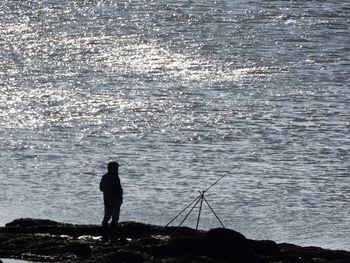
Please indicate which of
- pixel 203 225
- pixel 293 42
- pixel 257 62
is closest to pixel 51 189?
pixel 203 225

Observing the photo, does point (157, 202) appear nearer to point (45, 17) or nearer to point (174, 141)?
point (174, 141)

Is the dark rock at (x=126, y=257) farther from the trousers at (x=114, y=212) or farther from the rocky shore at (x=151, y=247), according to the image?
the trousers at (x=114, y=212)

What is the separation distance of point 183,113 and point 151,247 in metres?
23.4

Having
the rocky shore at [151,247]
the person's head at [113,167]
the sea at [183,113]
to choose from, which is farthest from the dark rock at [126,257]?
the sea at [183,113]

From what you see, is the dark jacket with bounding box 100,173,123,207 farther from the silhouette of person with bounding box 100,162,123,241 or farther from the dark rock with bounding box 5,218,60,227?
the dark rock with bounding box 5,218,60,227

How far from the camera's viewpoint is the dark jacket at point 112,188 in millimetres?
26156

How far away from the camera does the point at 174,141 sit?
44156 mm

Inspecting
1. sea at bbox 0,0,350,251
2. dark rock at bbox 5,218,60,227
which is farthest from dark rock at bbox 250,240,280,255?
dark rock at bbox 5,218,60,227

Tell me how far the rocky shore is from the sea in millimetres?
2722

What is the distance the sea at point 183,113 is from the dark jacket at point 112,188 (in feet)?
9.80

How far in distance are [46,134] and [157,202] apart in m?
10.4

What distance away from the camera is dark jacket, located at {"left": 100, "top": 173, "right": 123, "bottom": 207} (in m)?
26.2

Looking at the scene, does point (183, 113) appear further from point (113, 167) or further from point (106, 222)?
point (113, 167)

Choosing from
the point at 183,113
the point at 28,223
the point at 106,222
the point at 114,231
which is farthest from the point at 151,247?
the point at 183,113
